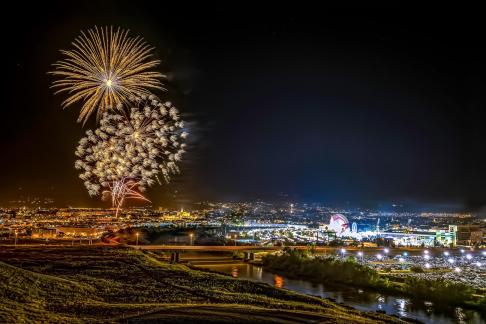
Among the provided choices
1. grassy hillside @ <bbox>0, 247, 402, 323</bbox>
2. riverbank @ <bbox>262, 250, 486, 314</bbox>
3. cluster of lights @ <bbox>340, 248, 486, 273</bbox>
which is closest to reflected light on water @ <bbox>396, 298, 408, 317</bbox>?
riverbank @ <bbox>262, 250, 486, 314</bbox>

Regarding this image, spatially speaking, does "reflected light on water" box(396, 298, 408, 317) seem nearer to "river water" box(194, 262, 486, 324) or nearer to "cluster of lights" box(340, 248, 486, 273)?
"river water" box(194, 262, 486, 324)

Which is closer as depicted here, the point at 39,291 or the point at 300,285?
the point at 39,291

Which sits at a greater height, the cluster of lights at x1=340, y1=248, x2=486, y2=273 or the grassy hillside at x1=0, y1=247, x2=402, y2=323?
the cluster of lights at x1=340, y1=248, x2=486, y2=273

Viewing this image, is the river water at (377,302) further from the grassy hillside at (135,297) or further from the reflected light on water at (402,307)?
the grassy hillside at (135,297)

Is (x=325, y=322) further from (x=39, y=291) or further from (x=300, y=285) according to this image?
(x=300, y=285)

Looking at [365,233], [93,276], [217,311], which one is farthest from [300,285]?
[365,233]

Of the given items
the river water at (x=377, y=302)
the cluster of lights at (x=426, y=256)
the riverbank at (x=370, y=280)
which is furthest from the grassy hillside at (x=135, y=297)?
the cluster of lights at (x=426, y=256)
